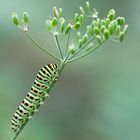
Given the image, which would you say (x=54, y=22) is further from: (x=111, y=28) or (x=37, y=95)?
(x=37, y=95)

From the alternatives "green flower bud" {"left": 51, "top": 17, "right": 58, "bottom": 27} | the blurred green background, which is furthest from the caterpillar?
the blurred green background

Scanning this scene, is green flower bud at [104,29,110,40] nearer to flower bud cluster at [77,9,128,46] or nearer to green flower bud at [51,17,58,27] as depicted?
flower bud cluster at [77,9,128,46]

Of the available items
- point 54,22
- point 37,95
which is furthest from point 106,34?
point 37,95

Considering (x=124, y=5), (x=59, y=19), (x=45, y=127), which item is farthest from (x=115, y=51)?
(x=59, y=19)

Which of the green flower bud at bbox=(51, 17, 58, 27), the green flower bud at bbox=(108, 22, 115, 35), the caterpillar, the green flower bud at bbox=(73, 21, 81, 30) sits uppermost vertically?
the green flower bud at bbox=(108, 22, 115, 35)

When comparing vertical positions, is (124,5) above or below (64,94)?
above
